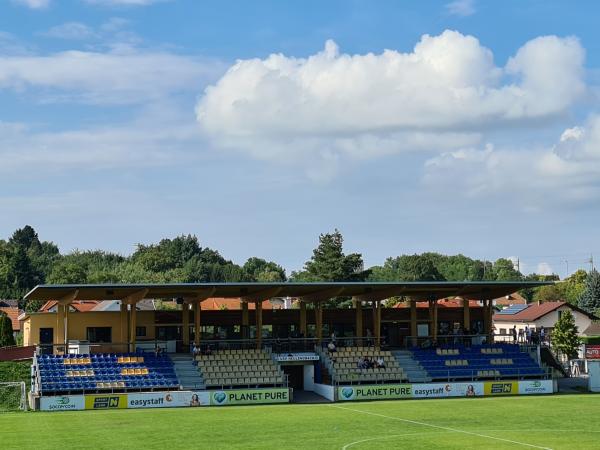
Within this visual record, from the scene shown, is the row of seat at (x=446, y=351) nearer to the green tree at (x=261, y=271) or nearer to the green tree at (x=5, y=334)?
the green tree at (x=5, y=334)

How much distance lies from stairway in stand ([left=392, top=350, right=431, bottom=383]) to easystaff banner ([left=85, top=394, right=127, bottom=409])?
18.3 m

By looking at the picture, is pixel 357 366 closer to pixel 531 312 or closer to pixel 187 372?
pixel 187 372

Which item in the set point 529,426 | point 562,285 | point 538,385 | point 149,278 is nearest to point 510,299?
point 562,285

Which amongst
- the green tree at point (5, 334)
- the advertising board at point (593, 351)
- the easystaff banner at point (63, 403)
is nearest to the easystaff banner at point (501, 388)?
the advertising board at point (593, 351)

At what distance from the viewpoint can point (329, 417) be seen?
137ft

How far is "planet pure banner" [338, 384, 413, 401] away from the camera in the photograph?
52.2 m

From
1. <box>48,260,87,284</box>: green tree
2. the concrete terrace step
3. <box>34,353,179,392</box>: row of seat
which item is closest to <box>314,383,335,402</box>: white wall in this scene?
the concrete terrace step

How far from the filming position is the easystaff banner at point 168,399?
48.6 m

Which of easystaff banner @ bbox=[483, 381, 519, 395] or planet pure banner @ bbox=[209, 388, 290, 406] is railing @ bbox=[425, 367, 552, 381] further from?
planet pure banner @ bbox=[209, 388, 290, 406]

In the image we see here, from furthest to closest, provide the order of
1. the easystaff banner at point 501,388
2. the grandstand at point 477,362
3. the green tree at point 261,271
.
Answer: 1. the green tree at point 261,271
2. the grandstand at point 477,362
3. the easystaff banner at point 501,388

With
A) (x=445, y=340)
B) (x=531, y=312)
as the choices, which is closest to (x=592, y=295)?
(x=531, y=312)

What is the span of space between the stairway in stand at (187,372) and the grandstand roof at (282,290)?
4.02 m

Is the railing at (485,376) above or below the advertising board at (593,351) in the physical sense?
below

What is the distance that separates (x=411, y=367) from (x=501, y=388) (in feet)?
20.1
